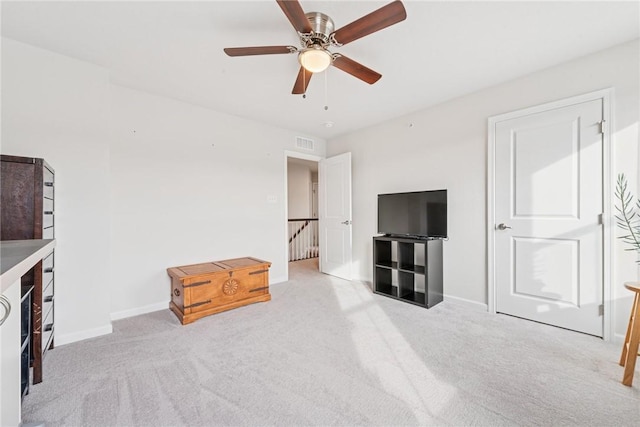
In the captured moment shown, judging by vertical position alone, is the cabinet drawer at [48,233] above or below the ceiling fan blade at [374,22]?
below

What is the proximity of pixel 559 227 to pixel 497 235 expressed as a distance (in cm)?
51

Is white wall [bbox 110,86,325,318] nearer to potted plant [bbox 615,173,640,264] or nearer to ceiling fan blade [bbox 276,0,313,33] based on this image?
ceiling fan blade [bbox 276,0,313,33]

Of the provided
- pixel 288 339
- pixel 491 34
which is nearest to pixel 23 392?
pixel 288 339

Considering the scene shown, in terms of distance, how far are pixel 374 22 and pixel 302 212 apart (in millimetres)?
6397

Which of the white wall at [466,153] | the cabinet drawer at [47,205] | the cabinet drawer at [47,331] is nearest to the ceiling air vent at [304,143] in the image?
A: the white wall at [466,153]

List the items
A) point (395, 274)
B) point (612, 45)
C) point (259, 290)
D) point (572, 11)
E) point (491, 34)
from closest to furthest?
point (572, 11)
point (491, 34)
point (612, 45)
point (259, 290)
point (395, 274)

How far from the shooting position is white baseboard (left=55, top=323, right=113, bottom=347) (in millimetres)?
2258

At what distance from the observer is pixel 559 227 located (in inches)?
96.9

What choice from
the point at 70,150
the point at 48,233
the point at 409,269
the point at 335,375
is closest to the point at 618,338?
the point at 409,269

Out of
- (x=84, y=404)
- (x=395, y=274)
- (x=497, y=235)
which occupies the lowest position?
(x=84, y=404)

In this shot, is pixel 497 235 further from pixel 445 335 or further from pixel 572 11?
pixel 572 11

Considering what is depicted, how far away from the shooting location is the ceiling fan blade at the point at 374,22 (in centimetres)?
137

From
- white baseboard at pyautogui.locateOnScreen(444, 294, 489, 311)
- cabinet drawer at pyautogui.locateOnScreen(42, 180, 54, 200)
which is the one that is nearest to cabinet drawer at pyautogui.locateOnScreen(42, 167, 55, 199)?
cabinet drawer at pyautogui.locateOnScreen(42, 180, 54, 200)

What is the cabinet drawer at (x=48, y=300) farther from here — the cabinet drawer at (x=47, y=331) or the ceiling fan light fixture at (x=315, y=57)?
the ceiling fan light fixture at (x=315, y=57)
